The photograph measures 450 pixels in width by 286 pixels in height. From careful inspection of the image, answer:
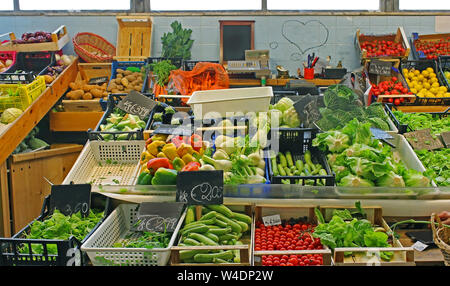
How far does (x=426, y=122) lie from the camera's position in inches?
180

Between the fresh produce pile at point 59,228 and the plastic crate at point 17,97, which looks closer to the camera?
the fresh produce pile at point 59,228

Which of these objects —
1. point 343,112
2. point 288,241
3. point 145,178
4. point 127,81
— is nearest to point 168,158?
point 145,178

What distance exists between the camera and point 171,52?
6.94 meters

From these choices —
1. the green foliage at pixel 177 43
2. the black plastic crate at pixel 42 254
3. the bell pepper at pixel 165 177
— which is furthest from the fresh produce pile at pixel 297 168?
the green foliage at pixel 177 43

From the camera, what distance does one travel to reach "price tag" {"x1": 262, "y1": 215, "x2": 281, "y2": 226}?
2982 millimetres

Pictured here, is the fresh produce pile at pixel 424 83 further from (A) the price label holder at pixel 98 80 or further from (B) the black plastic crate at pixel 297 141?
(A) the price label holder at pixel 98 80

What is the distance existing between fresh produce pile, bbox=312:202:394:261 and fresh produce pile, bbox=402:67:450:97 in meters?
3.38

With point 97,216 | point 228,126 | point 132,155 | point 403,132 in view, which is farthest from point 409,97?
point 97,216

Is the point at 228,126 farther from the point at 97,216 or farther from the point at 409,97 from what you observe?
the point at 409,97

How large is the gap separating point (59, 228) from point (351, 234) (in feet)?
5.08

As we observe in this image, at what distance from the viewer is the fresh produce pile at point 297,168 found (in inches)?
125

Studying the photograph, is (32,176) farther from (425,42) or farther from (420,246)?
(425,42)

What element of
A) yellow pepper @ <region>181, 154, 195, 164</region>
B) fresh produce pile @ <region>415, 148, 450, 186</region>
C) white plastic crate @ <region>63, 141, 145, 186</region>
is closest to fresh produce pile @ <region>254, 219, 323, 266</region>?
yellow pepper @ <region>181, 154, 195, 164</region>
